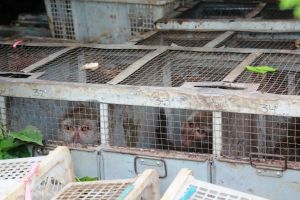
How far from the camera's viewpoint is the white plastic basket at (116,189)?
3.42 meters

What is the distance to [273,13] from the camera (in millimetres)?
5938

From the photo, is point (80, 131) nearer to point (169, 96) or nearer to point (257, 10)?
point (169, 96)

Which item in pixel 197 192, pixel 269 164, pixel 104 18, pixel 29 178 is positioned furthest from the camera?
pixel 104 18

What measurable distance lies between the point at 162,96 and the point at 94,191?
75 centimetres

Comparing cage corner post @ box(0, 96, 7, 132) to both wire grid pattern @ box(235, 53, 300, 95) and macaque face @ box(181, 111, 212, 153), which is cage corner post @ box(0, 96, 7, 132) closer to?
macaque face @ box(181, 111, 212, 153)

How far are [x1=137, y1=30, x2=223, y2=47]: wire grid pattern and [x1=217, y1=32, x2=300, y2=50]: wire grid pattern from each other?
19 centimetres

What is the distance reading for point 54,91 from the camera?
161 inches

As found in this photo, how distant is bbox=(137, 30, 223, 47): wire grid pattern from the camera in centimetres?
512

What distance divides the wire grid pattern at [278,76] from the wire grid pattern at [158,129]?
1.42 ft

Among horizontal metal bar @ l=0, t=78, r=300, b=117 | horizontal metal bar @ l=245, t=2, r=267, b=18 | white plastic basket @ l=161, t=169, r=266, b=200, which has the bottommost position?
white plastic basket @ l=161, t=169, r=266, b=200

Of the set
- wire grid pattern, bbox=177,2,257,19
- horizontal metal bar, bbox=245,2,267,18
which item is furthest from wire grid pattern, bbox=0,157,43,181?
wire grid pattern, bbox=177,2,257,19

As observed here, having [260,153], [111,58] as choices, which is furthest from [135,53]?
[260,153]

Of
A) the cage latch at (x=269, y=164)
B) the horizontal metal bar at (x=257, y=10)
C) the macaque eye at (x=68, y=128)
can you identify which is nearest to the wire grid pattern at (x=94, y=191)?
the macaque eye at (x=68, y=128)

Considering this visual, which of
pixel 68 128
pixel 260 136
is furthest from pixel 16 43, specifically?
pixel 260 136
